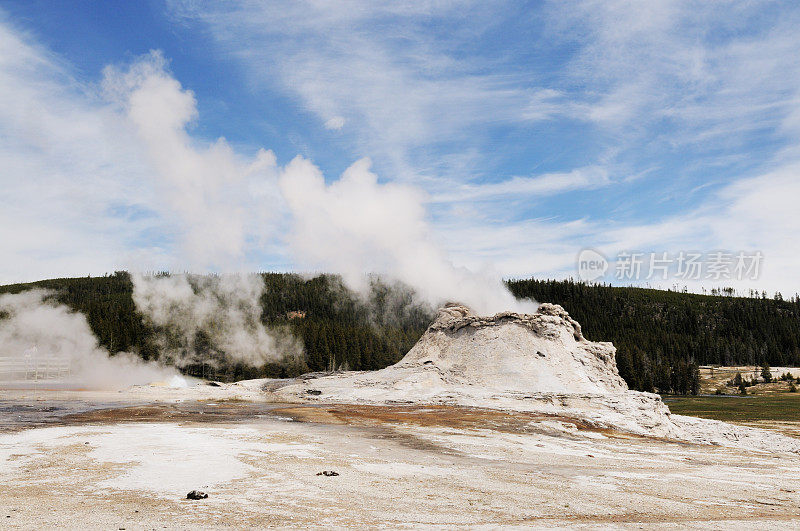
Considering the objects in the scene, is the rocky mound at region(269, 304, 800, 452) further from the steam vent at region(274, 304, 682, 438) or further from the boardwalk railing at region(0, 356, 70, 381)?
the boardwalk railing at region(0, 356, 70, 381)

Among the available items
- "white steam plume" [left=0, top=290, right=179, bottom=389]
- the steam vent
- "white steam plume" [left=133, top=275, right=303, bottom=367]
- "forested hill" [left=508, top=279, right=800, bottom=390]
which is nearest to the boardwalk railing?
"white steam plume" [left=0, top=290, right=179, bottom=389]

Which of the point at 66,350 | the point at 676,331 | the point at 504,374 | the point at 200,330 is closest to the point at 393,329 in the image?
the point at 200,330

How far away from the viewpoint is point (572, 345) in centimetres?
5497

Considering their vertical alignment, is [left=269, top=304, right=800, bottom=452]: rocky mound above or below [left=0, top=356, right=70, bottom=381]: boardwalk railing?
above

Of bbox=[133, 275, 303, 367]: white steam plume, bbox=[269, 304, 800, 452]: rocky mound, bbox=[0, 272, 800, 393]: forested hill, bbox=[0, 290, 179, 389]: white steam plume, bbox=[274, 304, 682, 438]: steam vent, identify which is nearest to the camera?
bbox=[269, 304, 800, 452]: rocky mound

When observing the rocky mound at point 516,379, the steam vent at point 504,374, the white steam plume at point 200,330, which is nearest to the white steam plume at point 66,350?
the white steam plume at point 200,330

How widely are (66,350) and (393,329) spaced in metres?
74.6

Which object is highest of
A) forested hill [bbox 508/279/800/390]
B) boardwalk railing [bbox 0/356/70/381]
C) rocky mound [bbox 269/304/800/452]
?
forested hill [bbox 508/279/800/390]

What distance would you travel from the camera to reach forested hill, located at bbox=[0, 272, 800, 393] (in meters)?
96.4

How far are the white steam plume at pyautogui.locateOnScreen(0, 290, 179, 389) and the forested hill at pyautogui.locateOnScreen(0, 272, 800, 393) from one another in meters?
2.32

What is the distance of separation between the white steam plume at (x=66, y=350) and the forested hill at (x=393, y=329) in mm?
2322

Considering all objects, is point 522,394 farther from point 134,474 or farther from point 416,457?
point 134,474

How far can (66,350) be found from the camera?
306 ft

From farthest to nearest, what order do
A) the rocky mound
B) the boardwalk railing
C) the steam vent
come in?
the boardwalk railing → the steam vent → the rocky mound
